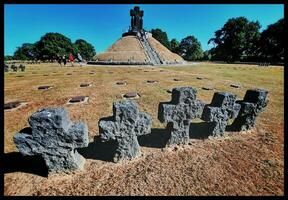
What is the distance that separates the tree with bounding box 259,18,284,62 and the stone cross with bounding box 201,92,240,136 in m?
77.0

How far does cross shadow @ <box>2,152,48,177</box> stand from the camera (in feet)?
17.3

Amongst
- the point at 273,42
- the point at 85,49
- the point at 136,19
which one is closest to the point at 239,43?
the point at 273,42

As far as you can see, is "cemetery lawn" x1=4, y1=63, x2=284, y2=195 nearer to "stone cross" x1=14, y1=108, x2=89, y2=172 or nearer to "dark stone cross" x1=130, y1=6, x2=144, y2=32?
"stone cross" x1=14, y1=108, x2=89, y2=172

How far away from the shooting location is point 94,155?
6051 millimetres

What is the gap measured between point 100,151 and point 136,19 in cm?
7793

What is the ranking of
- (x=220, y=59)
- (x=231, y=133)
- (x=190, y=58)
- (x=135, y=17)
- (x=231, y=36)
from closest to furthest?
(x=231, y=133)
(x=135, y=17)
(x=231, y=36)
(x=220, y=59)
(x=190, y=58)

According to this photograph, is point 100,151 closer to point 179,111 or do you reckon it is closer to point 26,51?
point 179,111

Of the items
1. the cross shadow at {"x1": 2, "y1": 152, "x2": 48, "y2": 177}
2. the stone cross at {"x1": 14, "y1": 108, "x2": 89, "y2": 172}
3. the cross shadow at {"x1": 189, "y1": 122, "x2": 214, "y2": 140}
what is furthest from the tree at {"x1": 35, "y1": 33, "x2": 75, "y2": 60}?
the stone cross at {"x1": 14, "y1": 108, "x2": 89, "y2": 172}

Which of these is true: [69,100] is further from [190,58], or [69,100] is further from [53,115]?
[190,58]

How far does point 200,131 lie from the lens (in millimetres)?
7523

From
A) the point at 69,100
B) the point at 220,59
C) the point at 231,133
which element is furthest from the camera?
the point at 220,59
